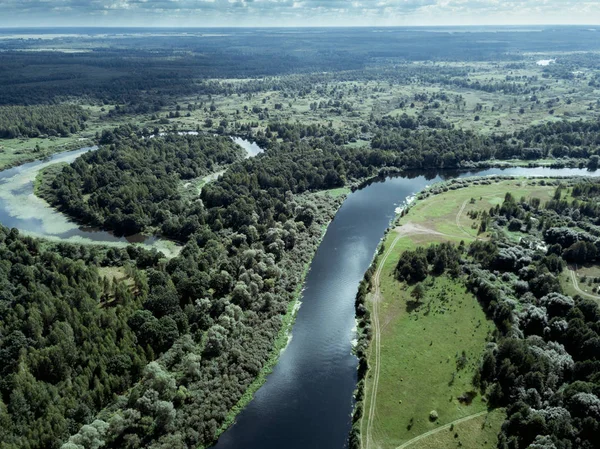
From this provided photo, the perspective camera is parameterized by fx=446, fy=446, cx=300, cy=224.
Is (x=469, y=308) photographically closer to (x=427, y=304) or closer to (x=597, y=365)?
(x=427, y=304)

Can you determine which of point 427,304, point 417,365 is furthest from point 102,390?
point 427,304

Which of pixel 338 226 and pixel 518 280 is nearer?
pixel 518 280

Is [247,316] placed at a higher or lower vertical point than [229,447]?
higher

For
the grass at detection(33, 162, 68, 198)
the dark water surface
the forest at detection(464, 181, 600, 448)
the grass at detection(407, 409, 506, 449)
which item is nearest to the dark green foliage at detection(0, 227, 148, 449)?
the dark water surface

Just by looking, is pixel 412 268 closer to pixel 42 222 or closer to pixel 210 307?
pixel 210 307

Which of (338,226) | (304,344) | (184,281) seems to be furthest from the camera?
(338,226)

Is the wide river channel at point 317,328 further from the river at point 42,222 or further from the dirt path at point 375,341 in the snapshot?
the dirt path at point 375,341

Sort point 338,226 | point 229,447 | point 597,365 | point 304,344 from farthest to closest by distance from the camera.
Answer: point 338,226, point 304,344, point 597,365, point 229,447
